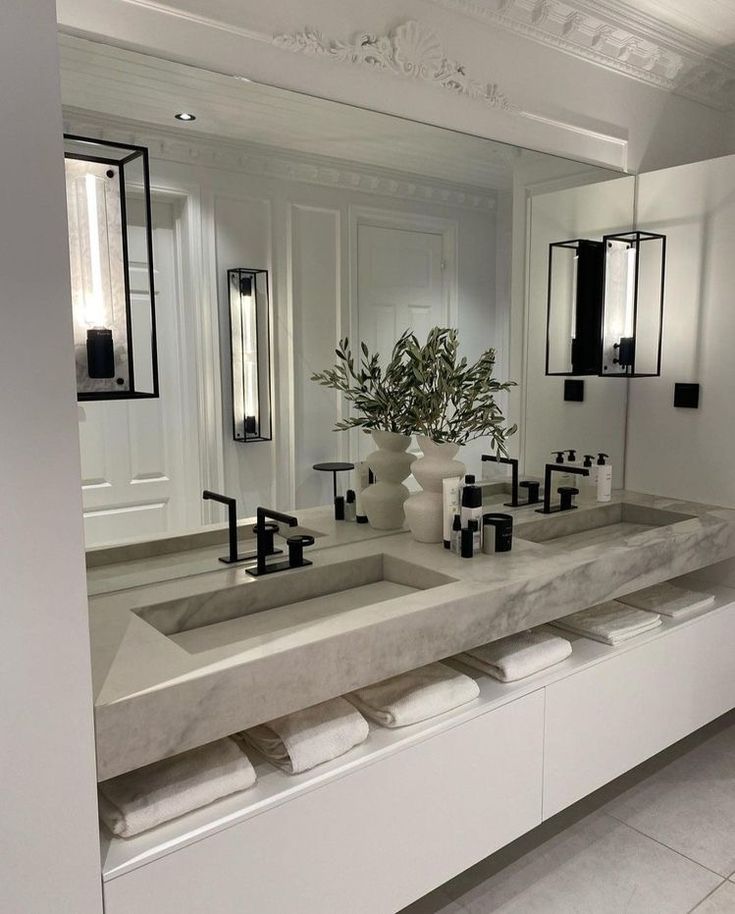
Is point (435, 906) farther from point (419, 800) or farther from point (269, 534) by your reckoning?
point (269, 534)

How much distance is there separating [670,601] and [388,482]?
1.00 meters

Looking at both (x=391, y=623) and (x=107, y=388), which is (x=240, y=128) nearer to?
(x=107, y=388)

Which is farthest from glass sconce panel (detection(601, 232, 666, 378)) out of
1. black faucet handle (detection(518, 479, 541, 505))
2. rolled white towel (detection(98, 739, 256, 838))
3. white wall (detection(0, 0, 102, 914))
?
white wall (detection(0, 0, 102, 914))

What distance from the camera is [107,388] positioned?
5.46ft

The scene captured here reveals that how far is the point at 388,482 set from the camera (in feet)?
7.32

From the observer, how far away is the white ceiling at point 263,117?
1613 mm

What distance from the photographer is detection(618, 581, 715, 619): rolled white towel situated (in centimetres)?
240

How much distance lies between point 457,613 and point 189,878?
2.39 ft

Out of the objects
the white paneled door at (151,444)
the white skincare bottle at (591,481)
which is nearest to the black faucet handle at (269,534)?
the white paneled door at (151,444)

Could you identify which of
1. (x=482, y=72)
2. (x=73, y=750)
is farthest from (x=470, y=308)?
(x=73, y=750)

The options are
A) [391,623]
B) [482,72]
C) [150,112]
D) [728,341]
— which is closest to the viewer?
[391,623]

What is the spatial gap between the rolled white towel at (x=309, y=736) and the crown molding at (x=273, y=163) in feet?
4.09

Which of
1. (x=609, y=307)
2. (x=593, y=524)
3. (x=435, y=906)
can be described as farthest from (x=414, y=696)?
(x=609, y=307)

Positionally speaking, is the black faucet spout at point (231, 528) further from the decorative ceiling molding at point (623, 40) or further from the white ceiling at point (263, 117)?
the decorative ceiling molding at point (623, 40)
